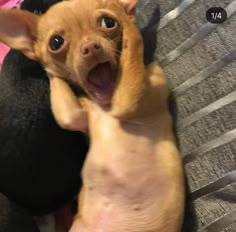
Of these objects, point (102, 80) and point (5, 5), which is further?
point (5, 5)

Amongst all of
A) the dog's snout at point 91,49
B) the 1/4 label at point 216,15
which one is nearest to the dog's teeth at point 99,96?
the dog's snout at point 91,49

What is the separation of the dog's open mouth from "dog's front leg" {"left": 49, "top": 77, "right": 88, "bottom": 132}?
61 mm

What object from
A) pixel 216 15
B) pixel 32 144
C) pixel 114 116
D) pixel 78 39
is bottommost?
pixel 32 144

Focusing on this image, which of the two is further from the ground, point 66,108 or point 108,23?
point 108,23

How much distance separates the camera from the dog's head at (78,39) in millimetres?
1030

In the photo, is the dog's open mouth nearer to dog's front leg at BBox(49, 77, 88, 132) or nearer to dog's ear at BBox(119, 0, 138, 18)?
dog's front leg at BBox(49, 77, 88, 132)

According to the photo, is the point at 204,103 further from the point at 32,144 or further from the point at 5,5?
the point at 5,5

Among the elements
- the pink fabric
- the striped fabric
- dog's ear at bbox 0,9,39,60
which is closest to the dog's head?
dog's ear at bbox 0,9,39,60

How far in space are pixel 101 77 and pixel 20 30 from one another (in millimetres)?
223

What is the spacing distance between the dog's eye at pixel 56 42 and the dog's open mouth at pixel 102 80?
88 millimetres

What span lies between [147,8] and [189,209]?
0.47 metres

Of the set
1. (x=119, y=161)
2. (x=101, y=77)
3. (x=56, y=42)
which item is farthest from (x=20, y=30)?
(x=119, y=161)

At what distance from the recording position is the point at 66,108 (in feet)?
3.63

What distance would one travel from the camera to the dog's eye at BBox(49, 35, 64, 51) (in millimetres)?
1072
